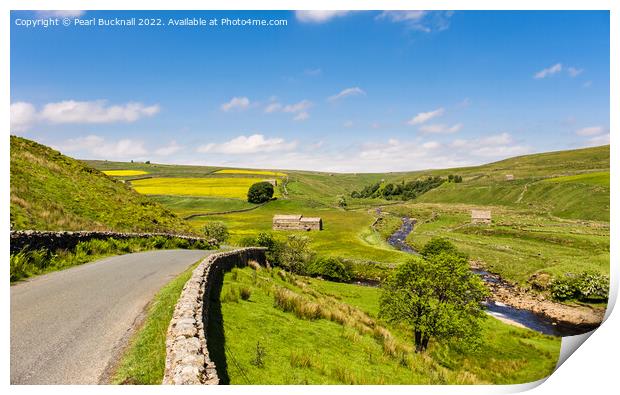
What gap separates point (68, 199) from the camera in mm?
30062

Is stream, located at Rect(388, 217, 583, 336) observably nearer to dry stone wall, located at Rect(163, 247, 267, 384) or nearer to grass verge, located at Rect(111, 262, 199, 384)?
dry stone wall, located at Rect(163, 247, 267, 384)

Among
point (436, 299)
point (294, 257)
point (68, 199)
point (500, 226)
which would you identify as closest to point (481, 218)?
point (500, 226)

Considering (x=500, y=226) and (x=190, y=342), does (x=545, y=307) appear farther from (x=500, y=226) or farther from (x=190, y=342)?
(x=500, y=226)

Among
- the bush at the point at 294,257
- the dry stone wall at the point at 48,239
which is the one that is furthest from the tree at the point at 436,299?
the bush at the point at 294,257

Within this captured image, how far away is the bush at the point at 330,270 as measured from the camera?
62.1 meters

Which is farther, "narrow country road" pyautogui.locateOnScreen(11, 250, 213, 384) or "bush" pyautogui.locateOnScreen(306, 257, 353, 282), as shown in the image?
"bush" pyautogui.locateOnScreen(306, 257, 353, 282)

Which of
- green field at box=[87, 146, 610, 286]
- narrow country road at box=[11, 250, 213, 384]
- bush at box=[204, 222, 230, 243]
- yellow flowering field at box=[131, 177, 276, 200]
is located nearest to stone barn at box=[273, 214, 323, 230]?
green field at box=[87, 146, 610, 286]

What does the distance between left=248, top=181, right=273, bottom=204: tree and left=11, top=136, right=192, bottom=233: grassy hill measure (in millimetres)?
97889

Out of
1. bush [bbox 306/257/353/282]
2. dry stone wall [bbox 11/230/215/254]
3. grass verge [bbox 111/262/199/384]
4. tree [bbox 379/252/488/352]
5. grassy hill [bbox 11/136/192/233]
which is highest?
grassy hill [bbox 11/136/192/233]

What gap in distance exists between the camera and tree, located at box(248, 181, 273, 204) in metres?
145

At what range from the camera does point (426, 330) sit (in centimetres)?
2728

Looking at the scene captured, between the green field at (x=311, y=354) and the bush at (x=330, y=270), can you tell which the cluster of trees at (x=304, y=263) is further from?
the green field at (x=311, y=354)

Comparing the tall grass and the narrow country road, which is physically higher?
the tall grass
